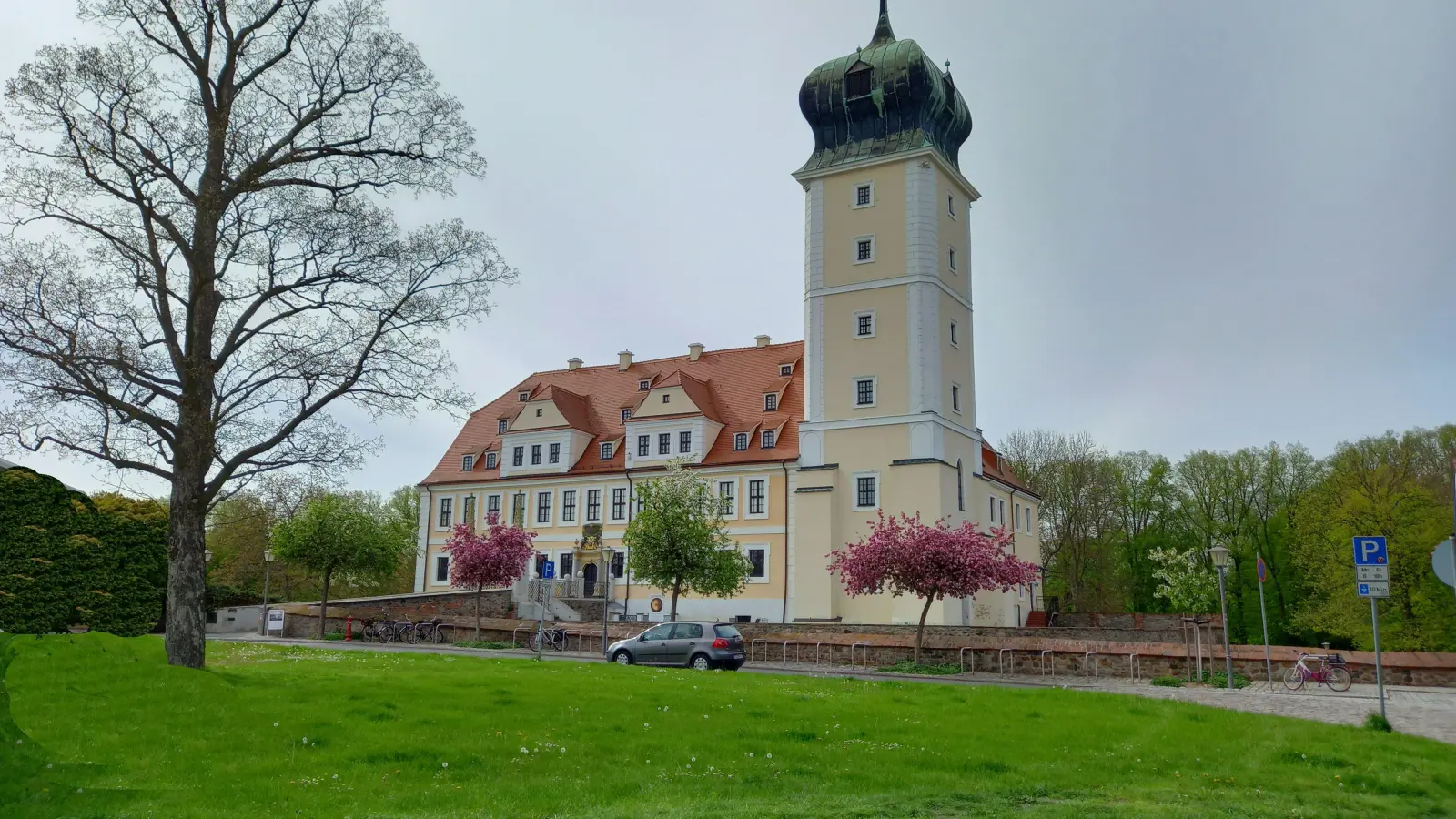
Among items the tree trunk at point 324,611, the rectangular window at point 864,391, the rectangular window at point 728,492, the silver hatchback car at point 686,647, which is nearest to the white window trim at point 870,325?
the rectangular window at point 864,391

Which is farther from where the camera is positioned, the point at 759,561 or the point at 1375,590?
the point at 759,561

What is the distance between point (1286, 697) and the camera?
21281 mm

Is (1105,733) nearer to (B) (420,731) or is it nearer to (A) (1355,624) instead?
(B) (420,731)

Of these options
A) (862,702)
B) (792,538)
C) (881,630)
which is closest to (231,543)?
(792,538)

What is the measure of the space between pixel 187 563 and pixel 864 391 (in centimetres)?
3114

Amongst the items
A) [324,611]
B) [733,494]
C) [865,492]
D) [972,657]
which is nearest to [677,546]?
[865,492]

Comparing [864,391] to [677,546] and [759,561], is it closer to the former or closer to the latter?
[759,561]

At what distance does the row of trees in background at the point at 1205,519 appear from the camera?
51.6 metres

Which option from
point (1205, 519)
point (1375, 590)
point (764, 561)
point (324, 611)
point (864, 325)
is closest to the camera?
point (1375, 590)

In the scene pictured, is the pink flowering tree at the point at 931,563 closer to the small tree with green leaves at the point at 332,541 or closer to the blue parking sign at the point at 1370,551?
the blue parking sign at the point at 1370,551

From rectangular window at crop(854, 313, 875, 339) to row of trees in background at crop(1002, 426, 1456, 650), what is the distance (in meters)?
21.4

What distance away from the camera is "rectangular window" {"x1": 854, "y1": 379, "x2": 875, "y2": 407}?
147 ft

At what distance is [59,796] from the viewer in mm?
4898

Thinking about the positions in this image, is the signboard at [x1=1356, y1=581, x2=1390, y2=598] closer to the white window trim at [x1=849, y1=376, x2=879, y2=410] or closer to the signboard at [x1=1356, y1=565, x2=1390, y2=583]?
the signboard at [x1=1356, y1=565, x2=1390, y2=583]
